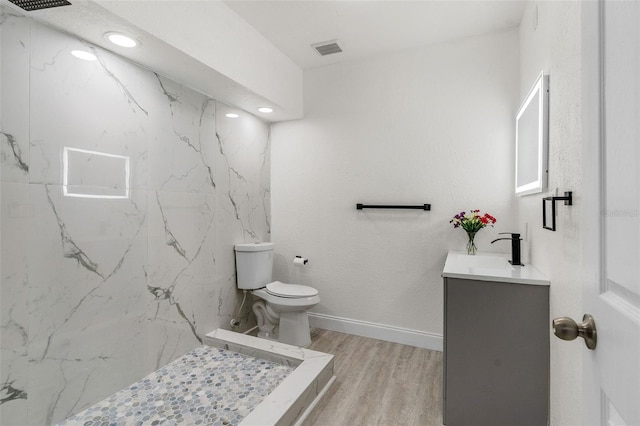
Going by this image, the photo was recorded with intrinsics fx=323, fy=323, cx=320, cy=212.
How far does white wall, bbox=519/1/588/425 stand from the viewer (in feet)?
3.68

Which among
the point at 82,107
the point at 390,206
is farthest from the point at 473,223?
the point at 82,107

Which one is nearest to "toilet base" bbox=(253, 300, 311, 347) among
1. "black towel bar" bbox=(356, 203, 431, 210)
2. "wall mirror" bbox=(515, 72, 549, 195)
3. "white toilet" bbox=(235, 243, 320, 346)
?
"white toilet" bbox=(235, 243, 320, 346)

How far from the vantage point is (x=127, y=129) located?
74.7 inches

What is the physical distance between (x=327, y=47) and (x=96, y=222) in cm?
209

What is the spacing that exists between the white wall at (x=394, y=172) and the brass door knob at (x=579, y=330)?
1.92 metres

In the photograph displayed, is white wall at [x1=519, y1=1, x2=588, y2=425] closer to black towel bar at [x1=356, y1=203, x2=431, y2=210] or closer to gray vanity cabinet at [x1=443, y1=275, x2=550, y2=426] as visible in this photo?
gray vanity cabinet at [x1=443, y1=275, x2=550, y2=426]

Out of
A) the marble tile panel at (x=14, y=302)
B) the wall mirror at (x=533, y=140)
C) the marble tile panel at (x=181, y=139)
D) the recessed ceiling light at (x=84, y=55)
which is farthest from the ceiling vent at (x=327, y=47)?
the marble tile panel at (x=14, y=302)

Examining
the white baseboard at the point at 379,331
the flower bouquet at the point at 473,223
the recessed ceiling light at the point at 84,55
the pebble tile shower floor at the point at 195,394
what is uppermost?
the recessed ceiling light at the point at 84,55

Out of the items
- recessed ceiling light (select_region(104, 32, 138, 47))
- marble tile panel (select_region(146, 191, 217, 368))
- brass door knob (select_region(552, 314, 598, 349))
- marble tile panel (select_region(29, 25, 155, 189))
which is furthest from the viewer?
marble tile panel (select_region(146, 191, 217, 368))

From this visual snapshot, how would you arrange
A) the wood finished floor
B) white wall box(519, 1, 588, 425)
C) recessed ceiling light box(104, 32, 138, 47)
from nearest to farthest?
1. white wall box(519, 1, 588, 425)
2. recessed ceiling light box(104, 32, 138, 47)
3. the wood finished floor

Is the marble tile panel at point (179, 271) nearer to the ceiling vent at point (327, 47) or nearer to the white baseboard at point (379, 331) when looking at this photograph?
the white baseboard at point (379, 331)

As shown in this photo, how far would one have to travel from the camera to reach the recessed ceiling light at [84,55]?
5.35 ft

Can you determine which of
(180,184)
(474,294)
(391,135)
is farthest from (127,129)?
(474,294)

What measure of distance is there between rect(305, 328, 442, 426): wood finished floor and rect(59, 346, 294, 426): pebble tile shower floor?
0.38 m
